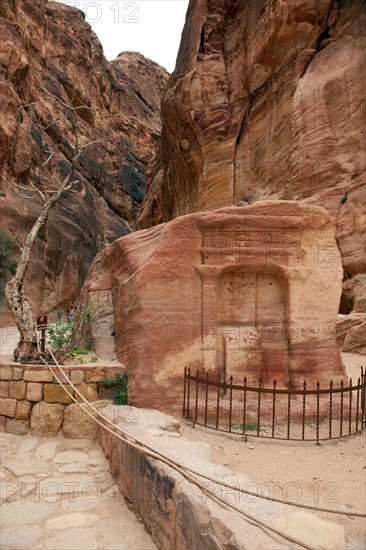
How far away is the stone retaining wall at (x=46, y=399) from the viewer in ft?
19.4

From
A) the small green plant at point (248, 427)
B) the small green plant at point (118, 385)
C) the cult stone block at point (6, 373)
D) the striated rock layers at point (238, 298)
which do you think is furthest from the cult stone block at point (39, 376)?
the small green plant at point (248, 427)

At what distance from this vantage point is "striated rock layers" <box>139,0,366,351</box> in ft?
44.3

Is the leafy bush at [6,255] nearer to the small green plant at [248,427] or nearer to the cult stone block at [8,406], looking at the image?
the cult stone block at [8,406]

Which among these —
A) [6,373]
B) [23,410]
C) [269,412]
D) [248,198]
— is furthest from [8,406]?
[248,198]

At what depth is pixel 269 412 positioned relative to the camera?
5.84 metres

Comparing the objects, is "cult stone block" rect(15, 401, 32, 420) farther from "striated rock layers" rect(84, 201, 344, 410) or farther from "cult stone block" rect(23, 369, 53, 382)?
"striated rock layers" rect(84, 201, 344, 410)

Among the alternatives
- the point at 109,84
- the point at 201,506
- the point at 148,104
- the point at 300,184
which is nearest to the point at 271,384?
the point at 201,506

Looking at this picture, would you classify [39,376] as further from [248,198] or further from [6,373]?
[248,198]

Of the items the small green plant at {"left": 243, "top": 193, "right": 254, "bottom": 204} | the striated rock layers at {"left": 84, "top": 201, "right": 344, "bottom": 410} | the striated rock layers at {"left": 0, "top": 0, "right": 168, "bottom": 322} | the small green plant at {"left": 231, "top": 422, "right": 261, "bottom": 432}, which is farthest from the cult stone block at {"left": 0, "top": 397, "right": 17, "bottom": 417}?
the small green plant at {"left": 243, "top": 193, "right": 254, "bottom": 204}

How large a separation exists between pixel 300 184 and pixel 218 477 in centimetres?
1255

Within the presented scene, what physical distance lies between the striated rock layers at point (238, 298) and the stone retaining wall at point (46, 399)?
0.64 m

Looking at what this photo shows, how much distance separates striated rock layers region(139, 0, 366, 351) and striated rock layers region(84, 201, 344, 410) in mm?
6803

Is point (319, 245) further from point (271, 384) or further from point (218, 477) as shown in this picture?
point (218, 477)

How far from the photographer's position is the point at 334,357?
6375 millimetres
